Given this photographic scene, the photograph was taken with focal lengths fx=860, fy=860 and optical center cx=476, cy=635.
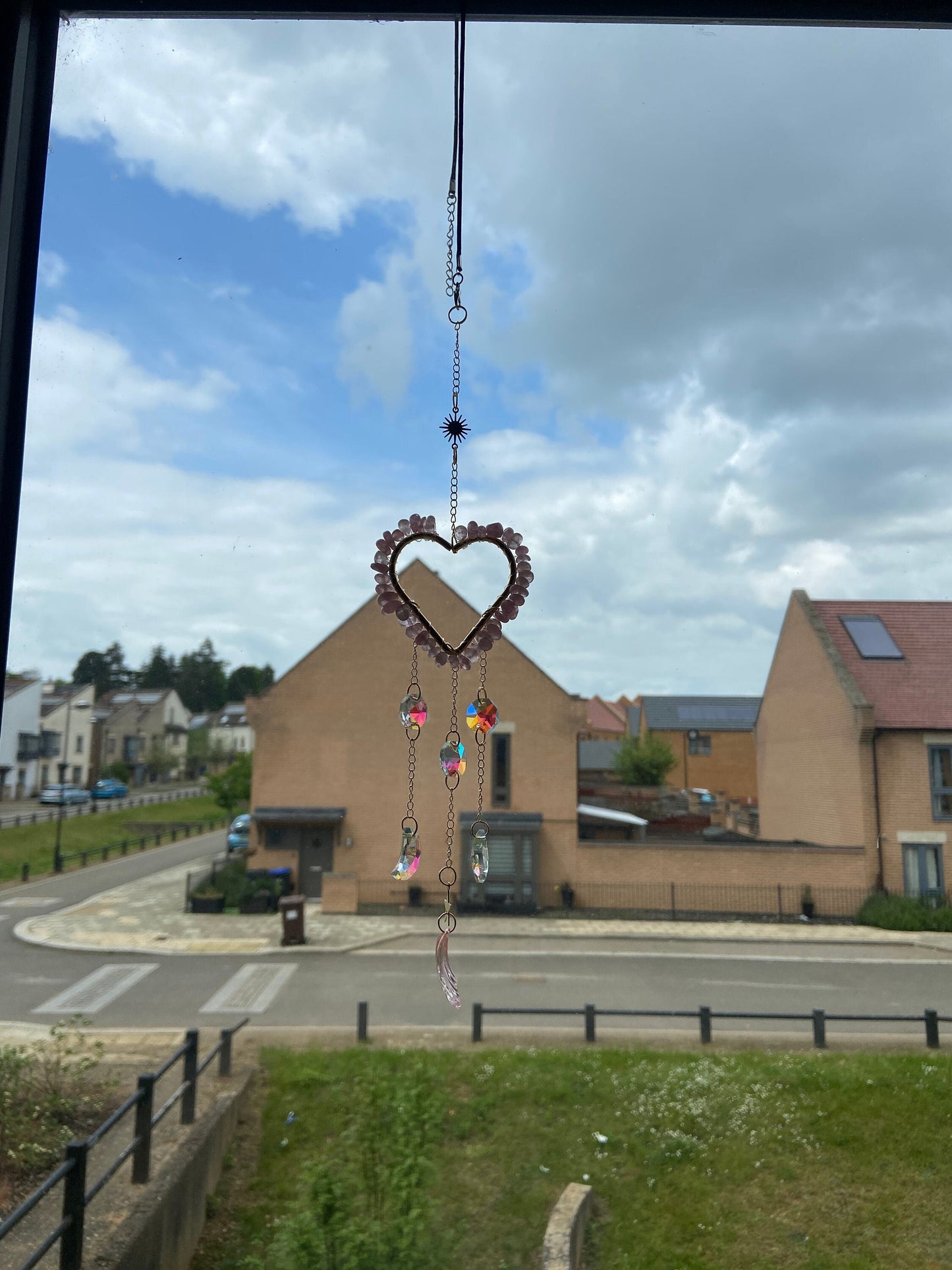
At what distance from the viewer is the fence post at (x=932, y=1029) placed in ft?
24.3

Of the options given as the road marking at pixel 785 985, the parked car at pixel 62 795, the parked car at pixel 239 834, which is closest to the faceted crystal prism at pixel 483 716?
the parked car at pixel 62 795

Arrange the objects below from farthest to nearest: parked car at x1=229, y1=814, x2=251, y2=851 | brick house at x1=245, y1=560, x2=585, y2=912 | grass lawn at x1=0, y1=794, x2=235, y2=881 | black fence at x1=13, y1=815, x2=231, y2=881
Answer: parked car at x1=229, y1=814, x2=251, y2=851
black fence at x1=13, y1=815, x2=231, y2=881
grass lawn at x1=0, y1=794, x2=235, y2=881
brick house at x1=245, y1=560, x2=585, y2=912

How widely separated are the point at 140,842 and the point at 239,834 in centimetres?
395

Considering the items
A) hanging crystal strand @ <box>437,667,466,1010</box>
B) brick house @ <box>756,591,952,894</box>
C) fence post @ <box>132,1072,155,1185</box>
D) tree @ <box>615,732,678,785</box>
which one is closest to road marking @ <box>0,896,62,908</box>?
fence post @ <box>132,1072,155,1185</box>

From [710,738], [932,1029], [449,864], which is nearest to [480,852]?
[449,864]

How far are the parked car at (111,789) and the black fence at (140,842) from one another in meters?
6.47

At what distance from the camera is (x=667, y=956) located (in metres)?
12.3

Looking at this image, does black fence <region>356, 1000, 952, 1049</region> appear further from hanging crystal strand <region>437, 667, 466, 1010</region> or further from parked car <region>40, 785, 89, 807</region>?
hanging crystal strand <region>437, 667, 466, 1010</region>

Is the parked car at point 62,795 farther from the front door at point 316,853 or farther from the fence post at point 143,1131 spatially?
the front door at point 316,853

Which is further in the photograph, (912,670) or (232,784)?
(232,784)

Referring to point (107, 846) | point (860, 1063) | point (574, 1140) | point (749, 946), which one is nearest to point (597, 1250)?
point (574, 1140)

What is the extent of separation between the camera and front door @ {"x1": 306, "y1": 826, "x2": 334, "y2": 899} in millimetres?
15469

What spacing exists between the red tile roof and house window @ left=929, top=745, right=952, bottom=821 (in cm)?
52

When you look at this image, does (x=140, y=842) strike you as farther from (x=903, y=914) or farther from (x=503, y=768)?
(x=903, y=914)
